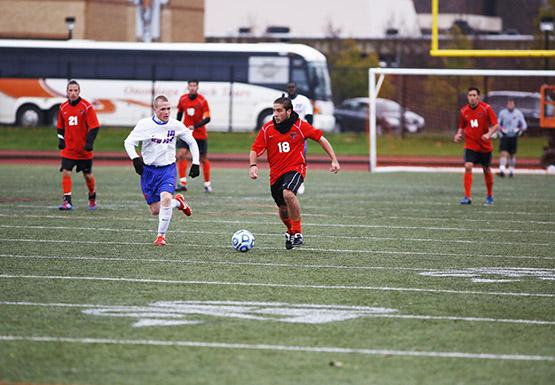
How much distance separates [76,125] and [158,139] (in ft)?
14.7

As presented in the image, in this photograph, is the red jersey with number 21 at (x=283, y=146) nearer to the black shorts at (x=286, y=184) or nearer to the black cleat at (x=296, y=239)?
the black shorts at (x=286, y=184)

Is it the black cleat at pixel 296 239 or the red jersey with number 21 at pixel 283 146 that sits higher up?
the red jersey with number 21 at pixel 283 146

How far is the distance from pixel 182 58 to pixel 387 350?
36.9 metres

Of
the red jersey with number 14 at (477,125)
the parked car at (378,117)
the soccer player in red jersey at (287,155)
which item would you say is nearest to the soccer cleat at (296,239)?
the soccer player in red jersey at (287,155)

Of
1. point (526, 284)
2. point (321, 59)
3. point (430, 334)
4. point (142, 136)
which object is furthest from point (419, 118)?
point (430, 334)

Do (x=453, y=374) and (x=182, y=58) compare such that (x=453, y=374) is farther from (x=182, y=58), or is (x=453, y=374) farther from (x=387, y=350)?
(x=182, y=58)

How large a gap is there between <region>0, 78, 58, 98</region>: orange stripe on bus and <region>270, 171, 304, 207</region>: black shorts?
30288mm

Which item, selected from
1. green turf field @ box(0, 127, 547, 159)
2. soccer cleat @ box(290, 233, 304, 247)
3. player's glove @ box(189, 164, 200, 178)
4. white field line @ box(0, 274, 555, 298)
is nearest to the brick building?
green turf field @ box(0, 127, 547, 159)

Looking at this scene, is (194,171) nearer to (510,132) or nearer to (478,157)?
(478,157)

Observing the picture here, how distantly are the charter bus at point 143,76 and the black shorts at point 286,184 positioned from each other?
28230mm

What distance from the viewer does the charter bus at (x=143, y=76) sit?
138 feet

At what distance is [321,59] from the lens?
43688mm

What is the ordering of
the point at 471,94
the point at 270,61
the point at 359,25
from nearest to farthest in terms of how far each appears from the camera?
the point at 471,94
the point at 270,61
the point at 359,25

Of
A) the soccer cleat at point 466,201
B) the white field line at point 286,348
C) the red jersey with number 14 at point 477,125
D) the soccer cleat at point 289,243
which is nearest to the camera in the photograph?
the white field line at point 286,348
